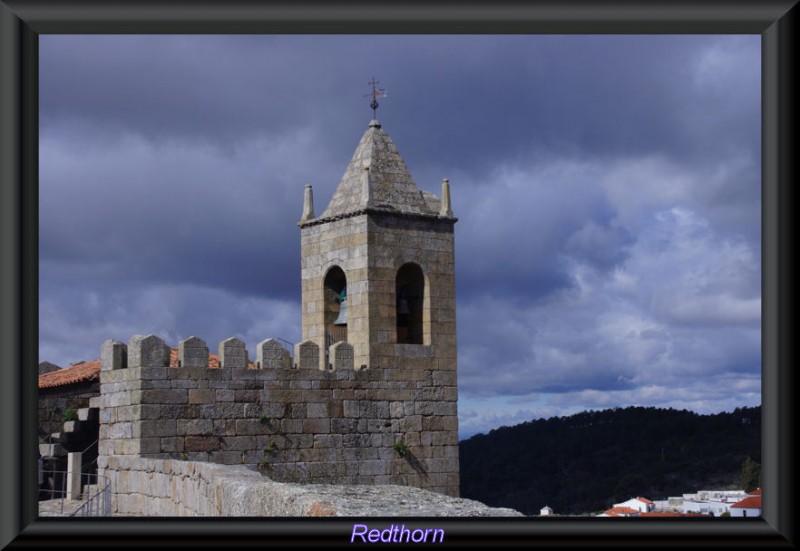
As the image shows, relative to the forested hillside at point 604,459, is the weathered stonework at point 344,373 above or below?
above

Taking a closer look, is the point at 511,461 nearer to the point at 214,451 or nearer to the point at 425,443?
the point at 425,443

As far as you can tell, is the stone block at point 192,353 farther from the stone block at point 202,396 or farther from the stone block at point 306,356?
the stone block at point 306,356

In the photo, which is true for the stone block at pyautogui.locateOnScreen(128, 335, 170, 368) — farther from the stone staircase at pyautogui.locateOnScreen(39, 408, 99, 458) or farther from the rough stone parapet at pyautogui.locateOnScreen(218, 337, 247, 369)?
the stone staircase at pyautogui.locateOnScreen(39, 408, 99, 458)

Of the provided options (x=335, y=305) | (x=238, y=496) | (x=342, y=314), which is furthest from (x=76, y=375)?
(x=238, y=496)

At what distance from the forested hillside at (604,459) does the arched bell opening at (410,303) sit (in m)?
10.1

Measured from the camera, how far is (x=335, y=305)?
18422 mm

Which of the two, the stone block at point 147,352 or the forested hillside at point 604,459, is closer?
the stone block at point 147,352

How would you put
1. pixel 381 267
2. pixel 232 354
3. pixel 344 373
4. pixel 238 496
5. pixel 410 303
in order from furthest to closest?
pixel 410 303
pixel 381 267
pixel 344 373
pixel 232 354
pixel 238 496

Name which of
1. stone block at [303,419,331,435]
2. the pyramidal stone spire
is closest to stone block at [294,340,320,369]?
stone block at [303,419,331,435]

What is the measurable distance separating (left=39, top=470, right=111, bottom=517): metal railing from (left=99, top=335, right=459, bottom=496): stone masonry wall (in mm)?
530

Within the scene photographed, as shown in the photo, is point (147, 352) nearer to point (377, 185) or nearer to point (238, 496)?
point (377, 185)

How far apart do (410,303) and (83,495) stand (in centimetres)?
566

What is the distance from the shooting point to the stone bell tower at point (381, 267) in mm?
17516

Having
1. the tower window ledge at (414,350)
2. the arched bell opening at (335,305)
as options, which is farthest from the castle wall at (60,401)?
the tower window ledge at (414,350)
